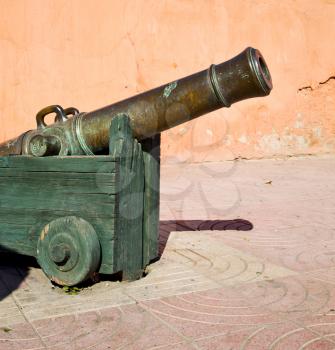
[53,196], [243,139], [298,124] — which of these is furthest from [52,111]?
[298,124]

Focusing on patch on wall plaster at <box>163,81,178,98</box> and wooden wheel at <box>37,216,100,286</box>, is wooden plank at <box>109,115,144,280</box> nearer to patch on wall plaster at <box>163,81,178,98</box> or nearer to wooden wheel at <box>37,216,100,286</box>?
wooden wheel at <box>37,216,100,286</box>

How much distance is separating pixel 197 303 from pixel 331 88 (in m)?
13.9

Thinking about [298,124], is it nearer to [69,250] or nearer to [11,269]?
[11,269]

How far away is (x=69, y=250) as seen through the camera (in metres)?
3.27

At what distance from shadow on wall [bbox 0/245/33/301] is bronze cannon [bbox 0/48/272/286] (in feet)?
0.55

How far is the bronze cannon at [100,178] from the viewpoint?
3.27 meters

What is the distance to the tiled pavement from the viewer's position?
245cm

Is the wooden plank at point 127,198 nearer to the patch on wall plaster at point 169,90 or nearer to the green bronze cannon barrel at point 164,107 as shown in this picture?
the green bronze cannon barrel at point 164,107

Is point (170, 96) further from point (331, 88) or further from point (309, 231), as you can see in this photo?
point (331, 88)

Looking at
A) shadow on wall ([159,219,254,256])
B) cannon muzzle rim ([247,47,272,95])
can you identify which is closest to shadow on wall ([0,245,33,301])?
shadow on wall ([159,219,254,256])

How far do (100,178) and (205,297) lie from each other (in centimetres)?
107

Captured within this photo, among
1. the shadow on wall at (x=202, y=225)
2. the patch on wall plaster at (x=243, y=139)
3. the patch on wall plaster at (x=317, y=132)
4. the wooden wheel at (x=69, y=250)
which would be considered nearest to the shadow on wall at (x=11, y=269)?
the wooden wheel at (x=69, y=250)

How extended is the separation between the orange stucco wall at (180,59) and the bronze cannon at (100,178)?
998 cm

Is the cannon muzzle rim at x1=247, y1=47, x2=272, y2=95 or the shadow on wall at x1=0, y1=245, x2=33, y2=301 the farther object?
the shadow on wall at x1=0, y1=245, x2=33, y2=301
